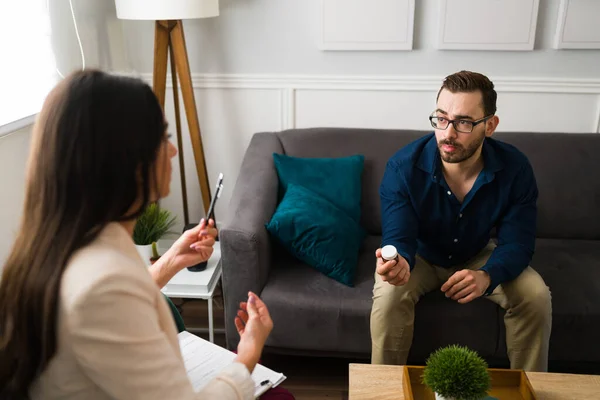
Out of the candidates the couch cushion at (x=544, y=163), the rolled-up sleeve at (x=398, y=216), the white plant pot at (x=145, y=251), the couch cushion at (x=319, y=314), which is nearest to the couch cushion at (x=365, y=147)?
the couch cushion at (x=544, y=163)

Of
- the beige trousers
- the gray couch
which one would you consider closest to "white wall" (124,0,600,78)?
the gray couch

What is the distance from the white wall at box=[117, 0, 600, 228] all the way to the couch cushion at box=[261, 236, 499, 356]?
40.9 inches

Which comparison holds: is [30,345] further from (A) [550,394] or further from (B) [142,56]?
(B) [142,56]

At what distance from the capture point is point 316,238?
205 cm

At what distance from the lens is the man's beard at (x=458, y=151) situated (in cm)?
186

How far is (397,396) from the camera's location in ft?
4.72

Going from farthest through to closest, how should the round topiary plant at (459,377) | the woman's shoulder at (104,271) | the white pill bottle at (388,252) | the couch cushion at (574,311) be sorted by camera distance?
the couch cushion at (574,311) → the white pill bottle at (388,252) → the round topiary plant at (459,377) → the woman's shoulder at (104,271)

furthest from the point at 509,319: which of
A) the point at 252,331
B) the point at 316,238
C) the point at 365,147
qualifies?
the point at 252,331

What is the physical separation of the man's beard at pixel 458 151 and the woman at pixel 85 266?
1.18 m

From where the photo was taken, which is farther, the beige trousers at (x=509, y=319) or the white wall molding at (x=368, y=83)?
the white wall molding at (x=368, y=83)

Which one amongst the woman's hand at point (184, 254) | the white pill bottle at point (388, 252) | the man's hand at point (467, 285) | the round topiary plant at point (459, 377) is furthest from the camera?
the man's hand at point (467, 285)

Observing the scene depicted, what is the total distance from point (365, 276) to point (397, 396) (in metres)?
0.68

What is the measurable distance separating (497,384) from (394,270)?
0.44 meters

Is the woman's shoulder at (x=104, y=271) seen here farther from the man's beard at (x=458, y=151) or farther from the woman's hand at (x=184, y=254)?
the man's beard at (x=458, y=151)
